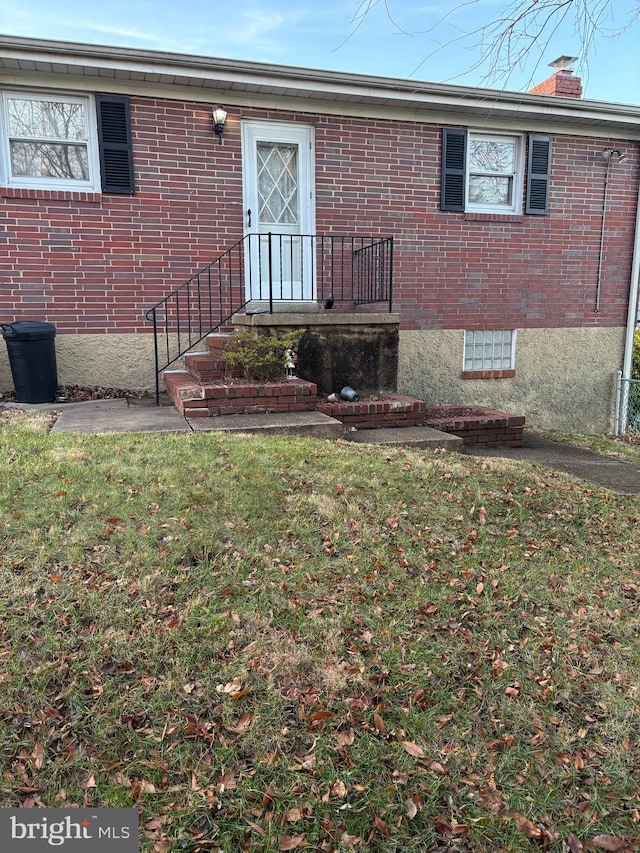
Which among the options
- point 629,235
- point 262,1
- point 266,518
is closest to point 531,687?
point 266,518

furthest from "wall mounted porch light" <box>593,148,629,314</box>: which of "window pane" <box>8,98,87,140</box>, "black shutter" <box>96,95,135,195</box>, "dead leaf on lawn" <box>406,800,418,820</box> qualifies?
"dead leaf on lawn" <box>406,800,418,820</box>

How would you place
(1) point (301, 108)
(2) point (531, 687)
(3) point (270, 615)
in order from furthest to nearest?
(1) point (301, 108), (3) point (270, 615), (2) point (531, 687)

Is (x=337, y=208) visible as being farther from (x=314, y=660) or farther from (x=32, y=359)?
(x=314, y=660)

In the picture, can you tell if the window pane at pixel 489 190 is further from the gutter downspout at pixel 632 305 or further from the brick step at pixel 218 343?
the brick step at pixel 218 343

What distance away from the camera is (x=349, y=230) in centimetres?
775

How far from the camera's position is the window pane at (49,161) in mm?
6594

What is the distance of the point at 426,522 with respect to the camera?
356 centimetres

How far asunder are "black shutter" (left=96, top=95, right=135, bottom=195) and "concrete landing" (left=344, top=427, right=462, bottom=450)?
391 cm

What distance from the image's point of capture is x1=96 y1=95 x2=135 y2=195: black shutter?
21.8ft

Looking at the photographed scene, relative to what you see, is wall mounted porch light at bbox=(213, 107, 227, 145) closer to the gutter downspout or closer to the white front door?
the white front door

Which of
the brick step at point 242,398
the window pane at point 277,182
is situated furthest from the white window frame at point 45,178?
the brick step at point 242,398

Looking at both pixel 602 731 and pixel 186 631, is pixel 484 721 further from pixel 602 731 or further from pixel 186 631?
pixel 186 631

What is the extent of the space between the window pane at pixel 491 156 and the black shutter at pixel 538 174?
0.26 meters

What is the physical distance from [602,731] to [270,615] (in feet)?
4.41
